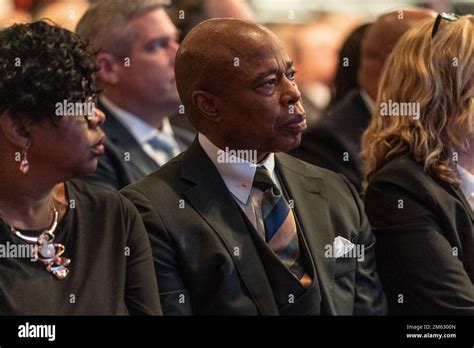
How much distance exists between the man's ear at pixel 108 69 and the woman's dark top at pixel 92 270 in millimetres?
852

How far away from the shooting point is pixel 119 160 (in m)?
3.33

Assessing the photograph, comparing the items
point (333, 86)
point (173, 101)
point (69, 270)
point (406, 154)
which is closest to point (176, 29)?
point (173, 101)

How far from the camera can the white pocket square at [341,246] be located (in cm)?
299

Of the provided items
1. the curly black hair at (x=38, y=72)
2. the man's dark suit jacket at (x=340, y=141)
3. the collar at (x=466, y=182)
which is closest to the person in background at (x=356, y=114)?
the man's dark suit jacket at (x=340, y=141)

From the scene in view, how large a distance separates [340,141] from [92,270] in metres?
1.09

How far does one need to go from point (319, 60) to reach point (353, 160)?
39.8 inches

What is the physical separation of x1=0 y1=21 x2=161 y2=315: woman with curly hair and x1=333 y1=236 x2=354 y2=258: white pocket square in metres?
0.46

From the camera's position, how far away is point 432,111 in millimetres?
3211

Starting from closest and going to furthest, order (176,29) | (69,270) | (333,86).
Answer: (69,270), (176,29), (333,86)

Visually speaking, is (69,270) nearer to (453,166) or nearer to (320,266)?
(320,266)

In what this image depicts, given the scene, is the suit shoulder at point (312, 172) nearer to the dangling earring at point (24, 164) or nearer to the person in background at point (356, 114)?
the person in background at point (356, 114)

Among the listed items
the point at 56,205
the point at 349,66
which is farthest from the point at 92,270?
the point at 349,66

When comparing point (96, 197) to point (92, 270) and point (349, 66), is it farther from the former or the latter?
point (349, 66)

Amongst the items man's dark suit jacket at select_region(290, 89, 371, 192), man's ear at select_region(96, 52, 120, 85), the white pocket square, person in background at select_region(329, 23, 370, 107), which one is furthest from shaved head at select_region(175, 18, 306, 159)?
person in background at select_region(329, 23, 370, 107)
